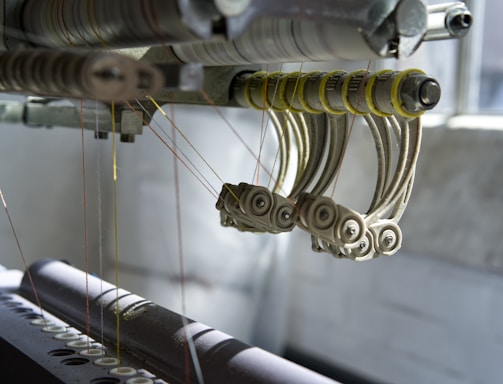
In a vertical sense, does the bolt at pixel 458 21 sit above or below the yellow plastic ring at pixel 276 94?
above

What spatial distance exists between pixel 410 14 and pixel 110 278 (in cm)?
198

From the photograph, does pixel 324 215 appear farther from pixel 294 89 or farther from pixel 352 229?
pixel 294 89

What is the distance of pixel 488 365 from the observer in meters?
2.44

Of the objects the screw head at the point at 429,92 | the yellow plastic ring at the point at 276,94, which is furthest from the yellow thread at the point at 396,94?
the yellow plastic ring at the point at 276,94

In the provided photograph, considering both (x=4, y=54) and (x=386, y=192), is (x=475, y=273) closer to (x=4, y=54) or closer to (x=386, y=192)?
(x=386, y=192)

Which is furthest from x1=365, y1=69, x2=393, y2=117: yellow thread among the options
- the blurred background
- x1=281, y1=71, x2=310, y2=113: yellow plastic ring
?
the blurred background

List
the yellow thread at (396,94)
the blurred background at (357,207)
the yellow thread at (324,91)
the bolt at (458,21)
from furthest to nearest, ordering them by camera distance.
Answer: the blurred background at (357,207) < the yellow thread at (324,91) < the yellow thread at (396,94) < the bolt at (458,21)

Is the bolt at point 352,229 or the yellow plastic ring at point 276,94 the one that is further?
the yellow plastic ring at point 276,94

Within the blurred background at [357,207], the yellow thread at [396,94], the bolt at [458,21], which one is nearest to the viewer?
the bolt at [458,21]

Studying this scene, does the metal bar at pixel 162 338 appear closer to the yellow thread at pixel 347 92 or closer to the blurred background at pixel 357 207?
the yellow thread at pixel 347 92

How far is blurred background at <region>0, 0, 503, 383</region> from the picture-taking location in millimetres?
2398

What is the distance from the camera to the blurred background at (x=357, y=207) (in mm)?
2398

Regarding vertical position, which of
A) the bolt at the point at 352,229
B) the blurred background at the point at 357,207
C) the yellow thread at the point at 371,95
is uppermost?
the yellow thread at the point at 371,95

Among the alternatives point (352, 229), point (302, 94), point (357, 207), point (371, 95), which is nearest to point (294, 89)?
point (302, 94)
